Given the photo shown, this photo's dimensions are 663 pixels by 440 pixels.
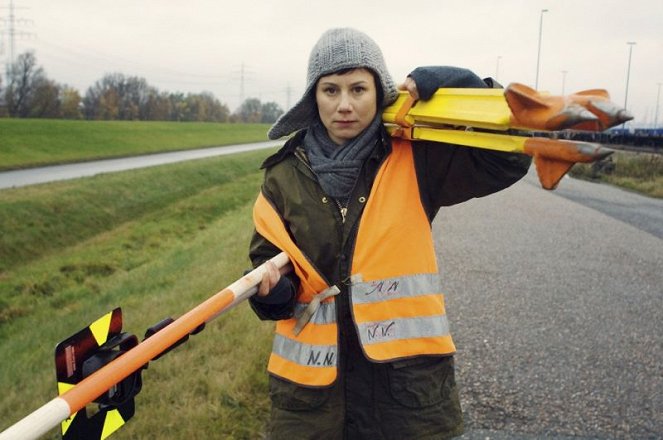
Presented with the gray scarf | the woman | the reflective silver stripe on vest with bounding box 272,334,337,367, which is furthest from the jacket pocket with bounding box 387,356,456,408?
the gray scarf

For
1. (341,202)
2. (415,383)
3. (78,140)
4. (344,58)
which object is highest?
(344,58)

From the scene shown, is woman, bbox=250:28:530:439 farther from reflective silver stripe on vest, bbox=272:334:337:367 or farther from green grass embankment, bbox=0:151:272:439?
green grass embankment, bbox=0:151:272:439

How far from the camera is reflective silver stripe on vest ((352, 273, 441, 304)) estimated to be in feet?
7.63

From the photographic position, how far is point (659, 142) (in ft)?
75.4

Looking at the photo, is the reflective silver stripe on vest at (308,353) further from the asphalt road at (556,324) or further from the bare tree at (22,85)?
the bare tree at (22,85)

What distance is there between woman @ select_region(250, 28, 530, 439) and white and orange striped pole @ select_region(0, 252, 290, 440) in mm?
85

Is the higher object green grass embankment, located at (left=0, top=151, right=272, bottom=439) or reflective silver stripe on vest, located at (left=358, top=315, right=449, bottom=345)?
reflective silver stripe on vest, located at (left=358, top=315, right=449, bottom=345)

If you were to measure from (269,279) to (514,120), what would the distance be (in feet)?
3.47

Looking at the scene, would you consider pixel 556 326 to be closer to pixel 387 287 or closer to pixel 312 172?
pixel 387 287

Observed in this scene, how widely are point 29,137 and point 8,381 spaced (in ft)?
73.7

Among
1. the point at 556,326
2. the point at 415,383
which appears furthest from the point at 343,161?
the point at 556,326

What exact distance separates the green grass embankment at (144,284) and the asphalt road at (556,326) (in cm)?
173

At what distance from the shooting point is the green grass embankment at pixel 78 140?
2336 cm

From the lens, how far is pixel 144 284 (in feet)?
31.1
